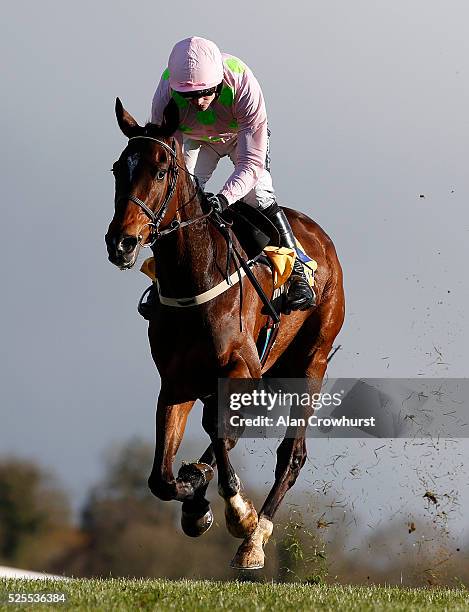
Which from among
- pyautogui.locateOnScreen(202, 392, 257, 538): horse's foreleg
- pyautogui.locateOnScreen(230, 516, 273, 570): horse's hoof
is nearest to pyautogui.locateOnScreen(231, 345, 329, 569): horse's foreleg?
pyautogui.locateOnScreen(230, 516, 273, 570): horse's hoof

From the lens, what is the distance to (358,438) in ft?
31.0

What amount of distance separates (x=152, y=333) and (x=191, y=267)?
1.72 feet

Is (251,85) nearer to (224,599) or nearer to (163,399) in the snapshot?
(163,399)

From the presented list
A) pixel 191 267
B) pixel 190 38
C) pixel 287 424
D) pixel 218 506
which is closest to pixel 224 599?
pixel 191 267

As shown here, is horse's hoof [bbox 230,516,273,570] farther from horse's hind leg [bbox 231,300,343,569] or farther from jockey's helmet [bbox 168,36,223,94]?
jockey's helmet [bbox 168,36,223,94]

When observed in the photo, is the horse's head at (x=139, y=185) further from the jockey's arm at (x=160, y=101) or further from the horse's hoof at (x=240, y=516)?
the horse's hoof at (x=240, y=516)

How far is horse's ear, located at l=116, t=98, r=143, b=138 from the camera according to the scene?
6648 mm

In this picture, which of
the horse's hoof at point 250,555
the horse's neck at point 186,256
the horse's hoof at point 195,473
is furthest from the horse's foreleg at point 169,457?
the horse's neck at point 186,256

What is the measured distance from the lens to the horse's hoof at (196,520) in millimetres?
7363

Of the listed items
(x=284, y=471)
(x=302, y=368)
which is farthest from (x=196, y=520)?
(x=302, y=368)

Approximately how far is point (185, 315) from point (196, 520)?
1.30m

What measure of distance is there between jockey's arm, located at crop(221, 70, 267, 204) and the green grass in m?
2.32

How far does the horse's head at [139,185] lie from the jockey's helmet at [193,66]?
12.8 inches

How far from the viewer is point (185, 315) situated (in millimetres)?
6988
